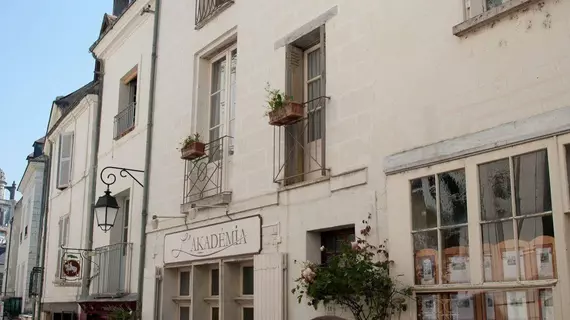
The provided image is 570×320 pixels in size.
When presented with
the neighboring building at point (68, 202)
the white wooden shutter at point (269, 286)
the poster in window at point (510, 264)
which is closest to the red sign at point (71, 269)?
the neighboring building at point (68, 202)

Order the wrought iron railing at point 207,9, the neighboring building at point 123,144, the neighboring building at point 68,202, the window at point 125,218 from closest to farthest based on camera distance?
the wrought iron railing at point 207,9
the neighboring building at point 123,144
the window at point 125,218
the neighboring building at point 68,202

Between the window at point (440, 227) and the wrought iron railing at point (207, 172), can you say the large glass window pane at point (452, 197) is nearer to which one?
the window at point (440, 227)

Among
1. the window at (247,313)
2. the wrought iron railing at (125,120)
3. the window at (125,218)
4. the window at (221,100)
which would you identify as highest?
the wrought iron railing at (125,120)

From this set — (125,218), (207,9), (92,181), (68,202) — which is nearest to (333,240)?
(207,9)

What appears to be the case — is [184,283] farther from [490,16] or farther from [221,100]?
[490,16]

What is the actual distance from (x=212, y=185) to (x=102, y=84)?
6.11 metres

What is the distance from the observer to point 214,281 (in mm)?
9094

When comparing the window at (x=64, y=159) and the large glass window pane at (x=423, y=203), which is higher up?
the window at (x=64, y=159)

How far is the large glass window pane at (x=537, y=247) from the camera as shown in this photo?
4742 mm

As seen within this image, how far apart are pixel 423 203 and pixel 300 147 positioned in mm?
2158

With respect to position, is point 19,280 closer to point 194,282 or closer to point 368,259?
point 194,282

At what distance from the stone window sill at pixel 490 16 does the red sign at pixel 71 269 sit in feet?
30.8

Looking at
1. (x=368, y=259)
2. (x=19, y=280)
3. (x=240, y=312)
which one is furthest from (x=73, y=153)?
(x=19, y=280)

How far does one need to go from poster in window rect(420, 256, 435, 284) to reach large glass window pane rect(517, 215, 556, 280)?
33.9 inches
